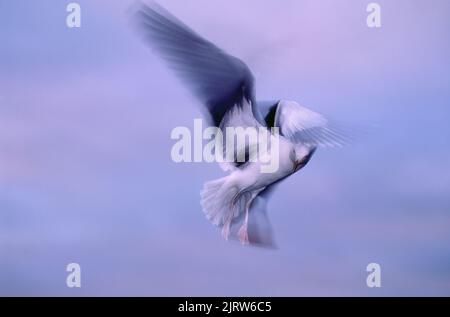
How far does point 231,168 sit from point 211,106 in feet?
0.66

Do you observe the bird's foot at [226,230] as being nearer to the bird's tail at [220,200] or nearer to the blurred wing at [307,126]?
the bird's tail at [220,200]

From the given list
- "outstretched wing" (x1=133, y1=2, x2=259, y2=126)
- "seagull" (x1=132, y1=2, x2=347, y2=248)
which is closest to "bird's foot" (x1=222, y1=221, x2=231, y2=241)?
"seagull" (x1=132, y1=2, x2=347, y2=248)

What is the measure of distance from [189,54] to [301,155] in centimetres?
46

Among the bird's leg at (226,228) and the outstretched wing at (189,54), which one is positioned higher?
the outstretched wing at (189,54)

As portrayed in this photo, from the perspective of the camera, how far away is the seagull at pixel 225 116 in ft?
6.69

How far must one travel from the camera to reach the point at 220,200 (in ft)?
6.75

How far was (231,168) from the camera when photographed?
2078 mm

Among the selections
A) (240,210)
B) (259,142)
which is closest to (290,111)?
(259,142)

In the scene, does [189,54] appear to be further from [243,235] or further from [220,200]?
[243,235]

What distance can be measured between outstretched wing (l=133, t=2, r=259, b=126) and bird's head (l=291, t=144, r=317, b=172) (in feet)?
0.72

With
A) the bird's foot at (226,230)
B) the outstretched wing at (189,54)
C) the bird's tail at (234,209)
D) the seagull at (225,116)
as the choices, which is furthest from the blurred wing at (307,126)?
the bird's foot at (226,230)
